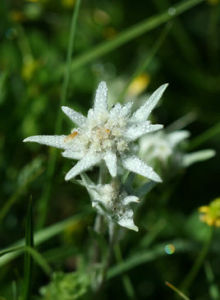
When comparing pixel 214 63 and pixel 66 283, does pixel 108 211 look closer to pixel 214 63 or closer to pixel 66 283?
pixel 66 283

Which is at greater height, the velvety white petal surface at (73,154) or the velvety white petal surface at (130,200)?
the velvety white petal surface at (73,154)

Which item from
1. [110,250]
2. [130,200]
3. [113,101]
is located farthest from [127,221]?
[113,101]

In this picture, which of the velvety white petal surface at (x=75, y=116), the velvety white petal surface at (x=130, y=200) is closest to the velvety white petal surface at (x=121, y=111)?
the velvety white petal surface at (x=75, y=116)

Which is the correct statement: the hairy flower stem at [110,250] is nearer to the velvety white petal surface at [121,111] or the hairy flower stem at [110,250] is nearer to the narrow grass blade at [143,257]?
the narrow grass blade at [143,257]

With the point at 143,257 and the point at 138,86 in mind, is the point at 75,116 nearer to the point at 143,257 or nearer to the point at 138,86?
the point at 143,257

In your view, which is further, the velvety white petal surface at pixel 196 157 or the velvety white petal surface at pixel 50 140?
the velvety white petal surface at pixel 196 157

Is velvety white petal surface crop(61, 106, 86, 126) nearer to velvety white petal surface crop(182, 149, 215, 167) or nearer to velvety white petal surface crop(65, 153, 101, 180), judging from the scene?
velvety white petal surface crop(65, 153, 101, 180)

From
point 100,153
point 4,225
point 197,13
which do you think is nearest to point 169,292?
A: point 4,225

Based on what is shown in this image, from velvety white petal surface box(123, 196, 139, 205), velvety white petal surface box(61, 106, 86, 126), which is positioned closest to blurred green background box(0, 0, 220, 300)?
velvety white petal surface box(61, 106, 86, 126)
